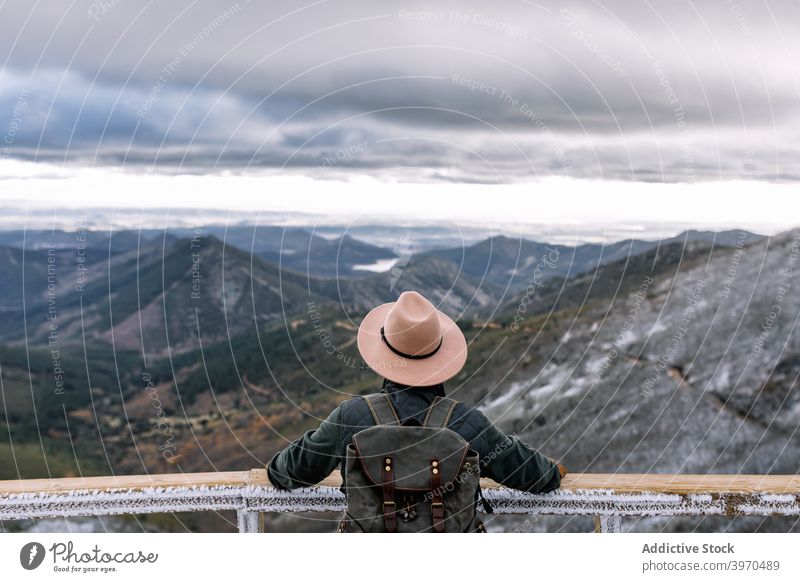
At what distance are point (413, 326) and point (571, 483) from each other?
142cm

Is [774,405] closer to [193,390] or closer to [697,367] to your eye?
[697,367]

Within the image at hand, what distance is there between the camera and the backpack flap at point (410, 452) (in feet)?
15.8

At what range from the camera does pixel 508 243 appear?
198125 millimetres

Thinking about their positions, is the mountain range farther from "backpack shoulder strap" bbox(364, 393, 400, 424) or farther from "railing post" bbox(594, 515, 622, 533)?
"railing post" bbox(594, 515, 622, 533)

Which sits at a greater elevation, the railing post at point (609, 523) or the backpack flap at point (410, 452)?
the backpack flap at point (410, 452)

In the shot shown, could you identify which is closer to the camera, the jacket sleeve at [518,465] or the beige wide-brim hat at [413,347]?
the jacket sleeve at [518,465]

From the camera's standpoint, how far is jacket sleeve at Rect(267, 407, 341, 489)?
5.00 m

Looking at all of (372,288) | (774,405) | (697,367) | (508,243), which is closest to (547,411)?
(697,367)

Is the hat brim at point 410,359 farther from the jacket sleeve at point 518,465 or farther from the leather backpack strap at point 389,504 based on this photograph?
the leather backpack strap at point 389,504

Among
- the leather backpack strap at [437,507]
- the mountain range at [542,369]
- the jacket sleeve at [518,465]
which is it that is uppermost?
the jacket sleeve at [518,465]
